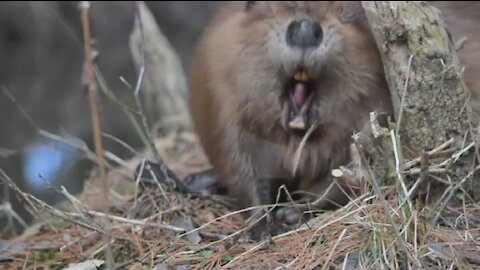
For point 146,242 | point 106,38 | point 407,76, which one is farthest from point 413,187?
point 106,38

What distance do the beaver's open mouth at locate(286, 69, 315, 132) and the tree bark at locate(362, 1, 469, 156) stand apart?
0.30 m

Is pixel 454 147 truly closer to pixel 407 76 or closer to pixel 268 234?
pixel 407 76

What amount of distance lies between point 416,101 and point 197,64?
1.19 m

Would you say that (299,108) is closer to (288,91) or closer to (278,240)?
(288,91)

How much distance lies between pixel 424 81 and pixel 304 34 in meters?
0.44

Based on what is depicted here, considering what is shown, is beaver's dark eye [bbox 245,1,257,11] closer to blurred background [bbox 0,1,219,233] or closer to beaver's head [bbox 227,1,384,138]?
beaver's head [bbox 227,1,384,138]

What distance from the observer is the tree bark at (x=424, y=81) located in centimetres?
331

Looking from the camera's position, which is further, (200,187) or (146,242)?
(200,187)

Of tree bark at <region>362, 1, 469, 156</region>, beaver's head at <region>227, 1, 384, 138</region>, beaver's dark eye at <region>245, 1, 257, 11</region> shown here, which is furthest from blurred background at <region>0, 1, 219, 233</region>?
tree bark at <region>362, 1, 469, 156</region>

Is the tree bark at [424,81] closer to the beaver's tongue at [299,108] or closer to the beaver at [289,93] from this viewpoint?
the beaver at [289,93]

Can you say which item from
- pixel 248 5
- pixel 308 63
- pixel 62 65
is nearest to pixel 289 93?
pixel 308 63

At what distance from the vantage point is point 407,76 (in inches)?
130

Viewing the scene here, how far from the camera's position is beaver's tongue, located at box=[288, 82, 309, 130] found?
3500 millimetres

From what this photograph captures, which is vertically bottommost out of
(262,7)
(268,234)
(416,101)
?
(268,234)
